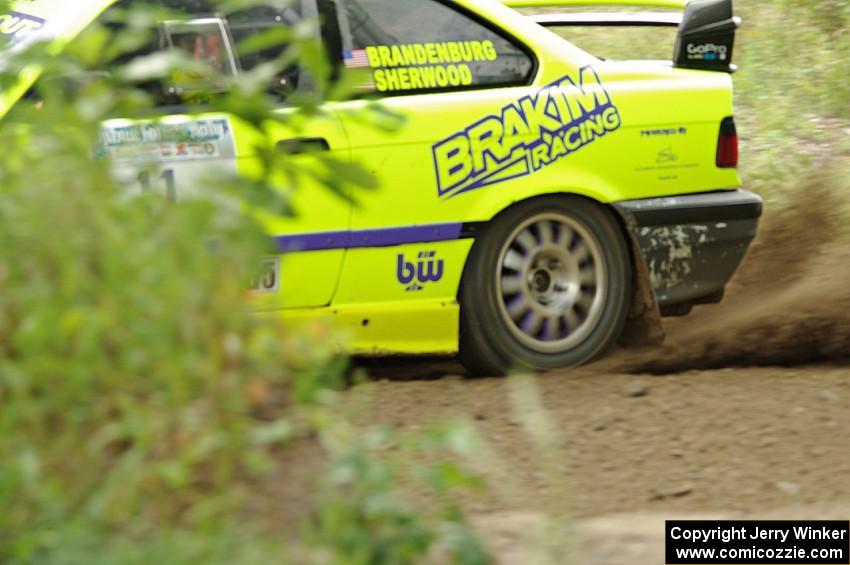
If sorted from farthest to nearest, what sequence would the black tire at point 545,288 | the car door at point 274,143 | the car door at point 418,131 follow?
the black tire at point 545,288
the car door at point 418,131
the car door at point 274,143

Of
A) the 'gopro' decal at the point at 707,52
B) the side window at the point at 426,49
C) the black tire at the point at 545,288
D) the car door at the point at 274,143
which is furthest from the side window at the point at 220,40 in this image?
the 'gopro' decal at the point at 707,52

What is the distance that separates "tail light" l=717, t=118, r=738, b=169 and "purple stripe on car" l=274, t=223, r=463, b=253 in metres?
1.15

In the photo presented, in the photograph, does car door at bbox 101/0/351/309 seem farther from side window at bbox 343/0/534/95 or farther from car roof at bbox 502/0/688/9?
car roof at bbox 502/0/688/9

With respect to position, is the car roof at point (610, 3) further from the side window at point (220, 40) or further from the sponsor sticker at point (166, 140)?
the sponsor sticker at point (166, 140)

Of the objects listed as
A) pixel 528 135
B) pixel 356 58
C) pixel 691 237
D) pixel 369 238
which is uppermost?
pixel 356 58

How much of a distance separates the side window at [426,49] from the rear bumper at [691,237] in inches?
28.8

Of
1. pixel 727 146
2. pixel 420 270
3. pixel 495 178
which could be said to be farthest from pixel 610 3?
pixel 420 270

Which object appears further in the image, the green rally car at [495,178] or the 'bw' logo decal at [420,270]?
the 'bw' logo decal at [420,270]

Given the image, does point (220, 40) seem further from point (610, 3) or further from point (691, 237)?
point (610, 3)

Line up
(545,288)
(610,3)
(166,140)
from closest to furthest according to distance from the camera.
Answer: (166,140)
(545,288)
(610,3)

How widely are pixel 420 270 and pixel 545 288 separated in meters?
0.57

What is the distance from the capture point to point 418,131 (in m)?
5.44

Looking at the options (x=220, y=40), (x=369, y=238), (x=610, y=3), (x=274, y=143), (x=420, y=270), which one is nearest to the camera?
(x=274, y=143)

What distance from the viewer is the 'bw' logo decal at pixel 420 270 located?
5.48m
